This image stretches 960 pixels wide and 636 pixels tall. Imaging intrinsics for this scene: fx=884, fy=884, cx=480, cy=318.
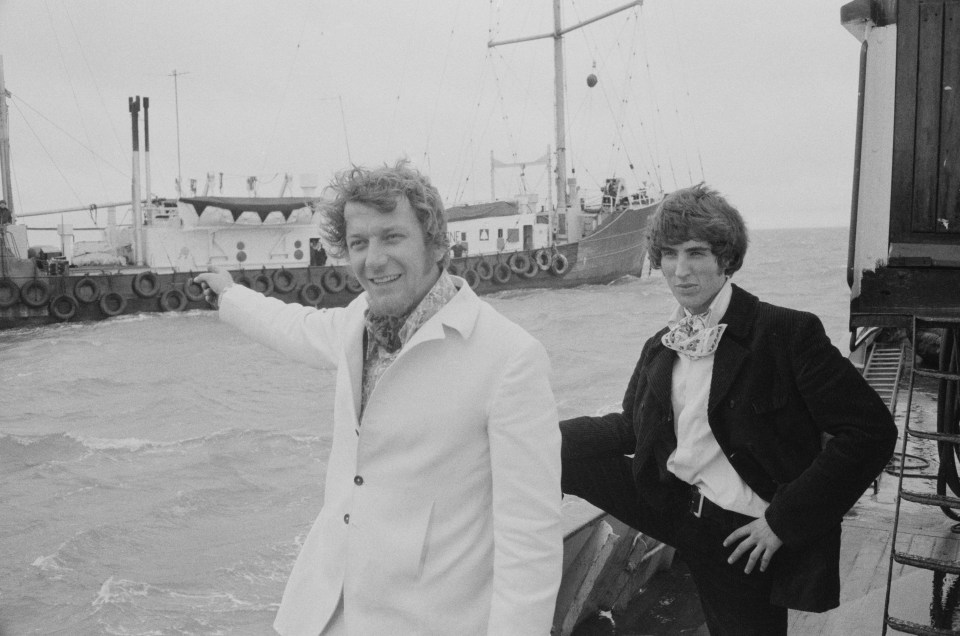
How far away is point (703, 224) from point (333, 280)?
85.6 feet

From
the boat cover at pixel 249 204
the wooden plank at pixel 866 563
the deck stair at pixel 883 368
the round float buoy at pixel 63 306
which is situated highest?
the boat cover at pixel 249 204

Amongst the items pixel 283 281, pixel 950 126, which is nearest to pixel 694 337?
pixel 950 126

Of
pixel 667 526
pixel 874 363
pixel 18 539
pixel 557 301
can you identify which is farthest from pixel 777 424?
pixel 557 301

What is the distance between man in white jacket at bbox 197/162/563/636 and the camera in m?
1.69

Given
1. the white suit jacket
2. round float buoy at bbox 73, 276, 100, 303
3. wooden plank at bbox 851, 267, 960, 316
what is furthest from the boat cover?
the white suit jacket

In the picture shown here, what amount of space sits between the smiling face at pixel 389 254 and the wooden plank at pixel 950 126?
1930mm

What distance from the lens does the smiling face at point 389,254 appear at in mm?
1801

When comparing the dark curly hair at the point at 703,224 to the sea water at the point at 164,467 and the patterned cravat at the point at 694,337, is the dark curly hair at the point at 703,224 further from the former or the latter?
the sea water at the point at 164,467

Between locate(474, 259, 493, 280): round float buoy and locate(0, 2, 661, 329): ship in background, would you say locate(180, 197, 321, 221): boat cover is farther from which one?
locate(474, 259, 493, 280): round float buoy

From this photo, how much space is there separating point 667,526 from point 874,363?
625 cm

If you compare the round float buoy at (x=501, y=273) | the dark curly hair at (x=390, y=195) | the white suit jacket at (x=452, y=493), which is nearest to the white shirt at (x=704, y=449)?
the white suit jacket at (x=452, y=493)

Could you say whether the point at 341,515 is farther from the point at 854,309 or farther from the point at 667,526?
the point at 854,309

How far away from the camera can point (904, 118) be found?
A: 291 cm

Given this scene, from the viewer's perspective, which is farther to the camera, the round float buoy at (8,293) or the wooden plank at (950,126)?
the round float buoy at (8,293)
